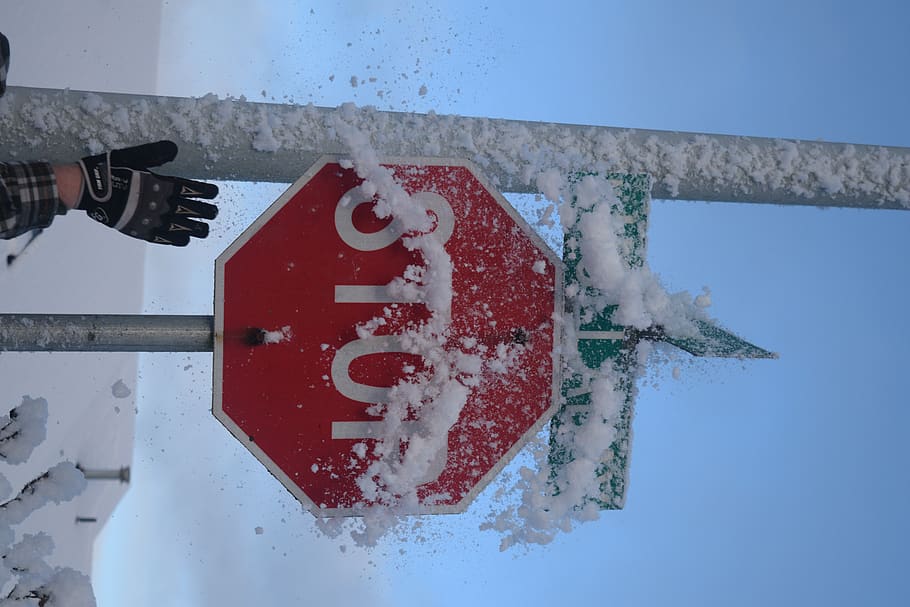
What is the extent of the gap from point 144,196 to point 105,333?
36 centimetres

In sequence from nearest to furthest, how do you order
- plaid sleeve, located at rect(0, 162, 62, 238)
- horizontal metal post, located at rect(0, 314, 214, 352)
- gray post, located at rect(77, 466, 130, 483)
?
horizontal metal post, located at rect(0, 314, 214, 352), plaid sleeve, located at rect(0, 162, 62, 238), gray post, located at rect(77, 466, 130, 483)

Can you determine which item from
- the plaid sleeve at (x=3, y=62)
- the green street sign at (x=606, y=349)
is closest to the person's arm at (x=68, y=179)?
the plaid sleeve at (x=3, y=62)

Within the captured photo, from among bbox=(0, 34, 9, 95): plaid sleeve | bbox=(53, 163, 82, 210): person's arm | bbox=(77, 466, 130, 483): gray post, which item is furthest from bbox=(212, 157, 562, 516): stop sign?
bbox=(77, 466, 130, 483): gray post

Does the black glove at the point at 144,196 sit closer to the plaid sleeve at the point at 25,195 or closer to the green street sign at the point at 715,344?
the plaid sleeve at the point at 25,195

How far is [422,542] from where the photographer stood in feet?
5.71

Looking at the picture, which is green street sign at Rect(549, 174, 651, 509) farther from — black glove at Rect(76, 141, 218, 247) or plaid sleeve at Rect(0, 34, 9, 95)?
plaid sleeve at Rect(0, 34, 9, 95)

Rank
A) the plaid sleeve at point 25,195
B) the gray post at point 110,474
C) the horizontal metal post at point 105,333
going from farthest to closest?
the gray post at point 110,474 < the plaid sleeve at point 25,195 < the horizontal metal post at point 105,333

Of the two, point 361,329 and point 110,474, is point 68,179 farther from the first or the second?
point 110,474

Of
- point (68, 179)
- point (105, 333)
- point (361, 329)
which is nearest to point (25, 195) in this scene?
point (68, 179)

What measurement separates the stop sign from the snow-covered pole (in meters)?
0.14

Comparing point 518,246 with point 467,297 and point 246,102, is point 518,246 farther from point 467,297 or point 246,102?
point 246,102

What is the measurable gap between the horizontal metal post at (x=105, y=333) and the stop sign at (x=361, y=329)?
6 cm

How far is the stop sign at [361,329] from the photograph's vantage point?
1.54m

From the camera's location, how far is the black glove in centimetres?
161
